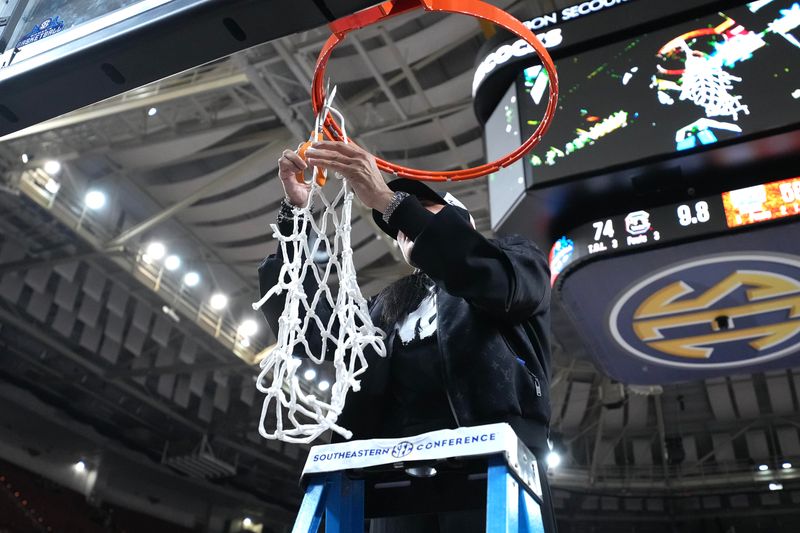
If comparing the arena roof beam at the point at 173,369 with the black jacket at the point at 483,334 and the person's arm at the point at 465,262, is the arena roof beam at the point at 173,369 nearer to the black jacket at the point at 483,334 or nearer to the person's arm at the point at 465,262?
the black jacket at the point at 483,334

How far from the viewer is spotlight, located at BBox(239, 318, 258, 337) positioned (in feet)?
34.9

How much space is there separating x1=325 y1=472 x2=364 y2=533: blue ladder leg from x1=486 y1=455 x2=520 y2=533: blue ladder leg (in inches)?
10.6

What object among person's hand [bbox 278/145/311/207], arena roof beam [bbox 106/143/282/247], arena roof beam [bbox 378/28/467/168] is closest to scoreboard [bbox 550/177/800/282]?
person's hand [bbox 278/145/311/207]

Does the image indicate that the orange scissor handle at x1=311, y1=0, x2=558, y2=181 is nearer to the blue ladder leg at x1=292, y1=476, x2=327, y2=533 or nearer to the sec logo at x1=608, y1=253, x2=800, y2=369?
the blue ladder leg at x1=292, y1=476, x2=327, y2=533

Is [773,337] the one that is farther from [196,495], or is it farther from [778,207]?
[196,495]

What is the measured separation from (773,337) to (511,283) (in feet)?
14.5

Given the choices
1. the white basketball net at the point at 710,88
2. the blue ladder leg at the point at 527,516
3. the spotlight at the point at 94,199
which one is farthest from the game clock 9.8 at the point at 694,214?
the spotlight at the point at 94,199

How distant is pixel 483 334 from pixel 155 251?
335 inches

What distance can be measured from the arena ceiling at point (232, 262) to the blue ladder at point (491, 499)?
5.61 metres

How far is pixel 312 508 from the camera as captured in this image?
45.0 inches

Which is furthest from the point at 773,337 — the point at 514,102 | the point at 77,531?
the point at 77,531

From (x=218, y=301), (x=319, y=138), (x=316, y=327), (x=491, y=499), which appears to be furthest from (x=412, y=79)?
(x=491, y=499)

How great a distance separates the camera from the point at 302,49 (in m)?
6.44

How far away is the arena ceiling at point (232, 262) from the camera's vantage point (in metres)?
7.41
